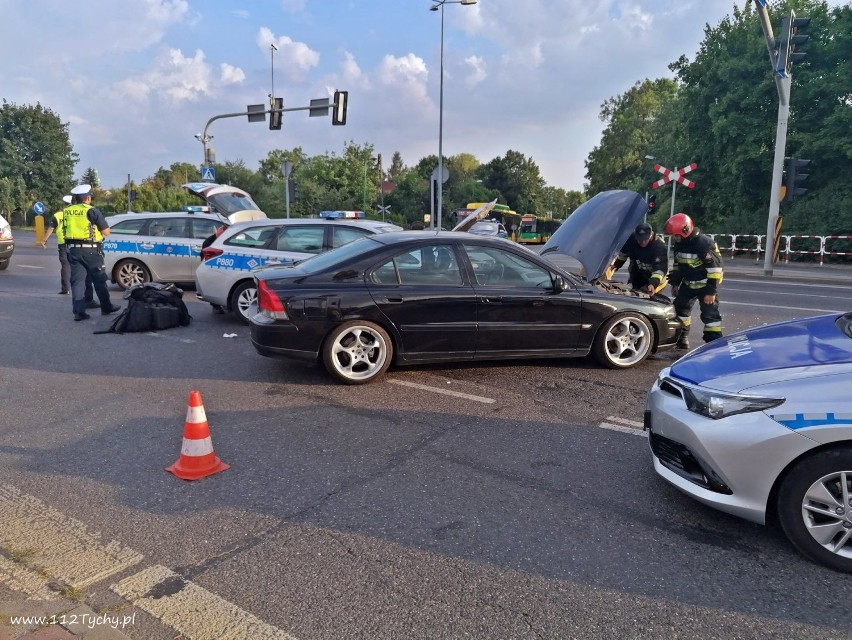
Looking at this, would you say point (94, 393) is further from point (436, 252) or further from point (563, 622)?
point (563, 622)

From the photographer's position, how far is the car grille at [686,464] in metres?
3.21

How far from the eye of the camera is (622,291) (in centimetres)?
686

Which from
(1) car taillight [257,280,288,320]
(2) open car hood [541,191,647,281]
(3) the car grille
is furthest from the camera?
(2) open car hood [541,191,647,281]

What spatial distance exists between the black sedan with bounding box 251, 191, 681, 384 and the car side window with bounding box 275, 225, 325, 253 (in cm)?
270

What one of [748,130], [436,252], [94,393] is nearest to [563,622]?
[436,252]

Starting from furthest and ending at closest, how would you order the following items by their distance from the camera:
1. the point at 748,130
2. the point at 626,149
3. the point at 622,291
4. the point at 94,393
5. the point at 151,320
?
the point at 626,149 → the point at 748,130 → the point at 151,320 → the point at 622,291 → the point at 94,393

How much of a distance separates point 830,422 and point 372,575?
2.21 meters

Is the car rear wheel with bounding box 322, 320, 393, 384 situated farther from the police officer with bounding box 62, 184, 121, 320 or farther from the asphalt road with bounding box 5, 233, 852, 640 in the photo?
the police officer with bounding box 62, 184, 121, 320

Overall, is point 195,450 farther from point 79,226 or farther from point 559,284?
Answer: point 79,226

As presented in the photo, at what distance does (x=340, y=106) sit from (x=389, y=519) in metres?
20.6

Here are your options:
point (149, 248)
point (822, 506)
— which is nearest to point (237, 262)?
point (149, 248)

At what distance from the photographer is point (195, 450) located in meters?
3.96

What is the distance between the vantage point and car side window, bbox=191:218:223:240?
11500 mm

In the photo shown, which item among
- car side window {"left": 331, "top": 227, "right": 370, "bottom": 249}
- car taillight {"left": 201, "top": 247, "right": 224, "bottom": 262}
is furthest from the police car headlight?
car taillight {"left": 201, "top": 247, "right": 224, "bottom": 262}
